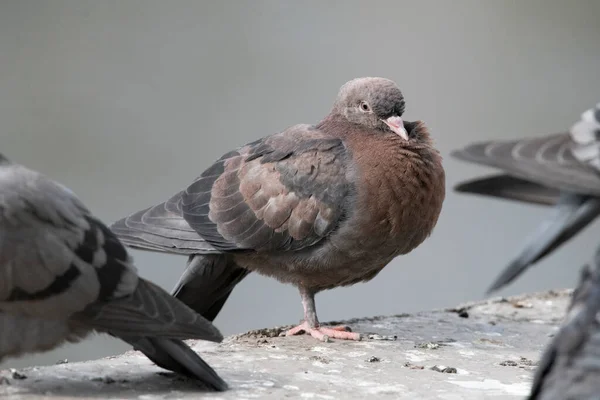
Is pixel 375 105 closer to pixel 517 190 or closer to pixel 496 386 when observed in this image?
pixel 496 386

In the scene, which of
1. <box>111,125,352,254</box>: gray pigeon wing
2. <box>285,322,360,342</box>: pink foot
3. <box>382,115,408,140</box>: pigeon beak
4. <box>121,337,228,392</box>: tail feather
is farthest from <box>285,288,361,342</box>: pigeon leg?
<box>121,337,228,392</box>: tail feather

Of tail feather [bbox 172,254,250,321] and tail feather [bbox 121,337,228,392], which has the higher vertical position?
tail feather [bbox 172,254,250,321]

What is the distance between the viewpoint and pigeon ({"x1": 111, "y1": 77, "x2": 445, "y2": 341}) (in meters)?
5.79

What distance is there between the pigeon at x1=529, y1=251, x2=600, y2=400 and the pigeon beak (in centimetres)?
263

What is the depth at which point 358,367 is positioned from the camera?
4.92 meters

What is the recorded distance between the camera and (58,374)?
433 cm

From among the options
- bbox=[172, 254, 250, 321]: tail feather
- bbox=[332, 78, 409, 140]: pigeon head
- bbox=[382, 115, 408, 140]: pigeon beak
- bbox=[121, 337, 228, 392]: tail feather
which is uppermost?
bbox=[332, 78, 409, 140]: pigeon head

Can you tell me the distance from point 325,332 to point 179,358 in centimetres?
178

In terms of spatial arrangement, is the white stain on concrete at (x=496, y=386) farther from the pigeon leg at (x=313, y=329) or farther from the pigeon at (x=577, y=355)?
the pigeon leg at (x=313, y=329)

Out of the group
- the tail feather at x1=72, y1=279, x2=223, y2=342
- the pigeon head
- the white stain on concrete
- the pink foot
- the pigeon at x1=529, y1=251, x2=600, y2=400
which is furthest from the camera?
the pigeon head

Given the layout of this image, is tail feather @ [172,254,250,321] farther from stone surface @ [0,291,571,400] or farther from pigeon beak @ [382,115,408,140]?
pigeon beak @ [382,115,408,140]

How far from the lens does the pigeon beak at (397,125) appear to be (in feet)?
19.7

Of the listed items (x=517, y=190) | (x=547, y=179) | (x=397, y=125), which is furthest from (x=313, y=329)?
(x=547, y=179)

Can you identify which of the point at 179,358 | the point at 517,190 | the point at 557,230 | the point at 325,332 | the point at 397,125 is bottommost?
the point at 179,358
